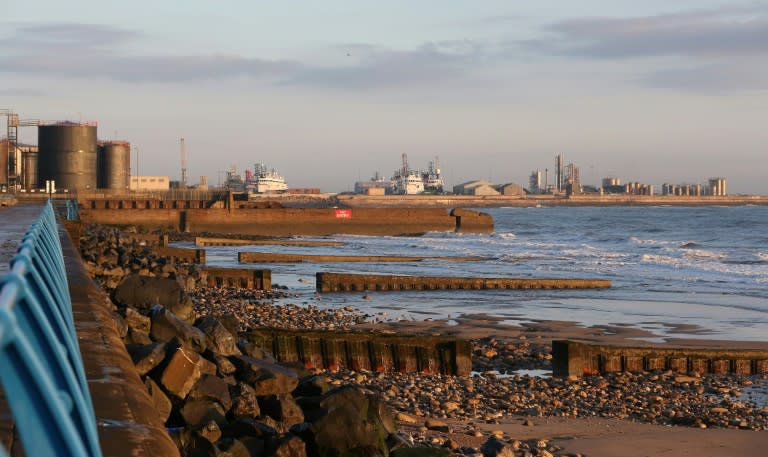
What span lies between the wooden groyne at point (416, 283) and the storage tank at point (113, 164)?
4603 cm

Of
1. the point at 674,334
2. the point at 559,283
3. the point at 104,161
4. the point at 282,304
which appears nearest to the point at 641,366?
the point at 674,334

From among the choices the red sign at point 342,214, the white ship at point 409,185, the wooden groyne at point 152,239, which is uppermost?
the white ship at point 409,185

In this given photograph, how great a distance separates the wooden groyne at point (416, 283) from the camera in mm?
20609

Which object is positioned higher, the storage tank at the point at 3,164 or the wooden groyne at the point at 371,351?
the storage tank at the point at 3,164

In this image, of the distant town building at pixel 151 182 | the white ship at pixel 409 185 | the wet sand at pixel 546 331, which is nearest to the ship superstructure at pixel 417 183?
the white ship at pixel 409 185

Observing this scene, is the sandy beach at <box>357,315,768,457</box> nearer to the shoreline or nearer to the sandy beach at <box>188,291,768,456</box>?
the sandy beach at <box>188,291,768,456</box>

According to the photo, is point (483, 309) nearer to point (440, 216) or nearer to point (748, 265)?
point (748, 265)

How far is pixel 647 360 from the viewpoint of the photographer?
1114 centimetres

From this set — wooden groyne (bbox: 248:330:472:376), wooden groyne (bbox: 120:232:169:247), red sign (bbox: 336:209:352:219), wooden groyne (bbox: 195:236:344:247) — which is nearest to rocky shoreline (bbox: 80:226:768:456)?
wooden groyne (bbox: 248:330:472:376)

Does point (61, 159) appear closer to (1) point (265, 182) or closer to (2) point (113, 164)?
→ (2) point (113, 164)

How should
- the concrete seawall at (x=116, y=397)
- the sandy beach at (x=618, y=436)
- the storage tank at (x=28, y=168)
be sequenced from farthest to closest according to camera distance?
the storage tank at (x=28, y=168), the sandy beach at (x=618, y=436), the concrete seawall at (x=116, y=397)

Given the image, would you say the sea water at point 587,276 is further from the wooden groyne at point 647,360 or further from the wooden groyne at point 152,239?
the wooden groyne at point 647,360

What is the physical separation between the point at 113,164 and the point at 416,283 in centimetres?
4741

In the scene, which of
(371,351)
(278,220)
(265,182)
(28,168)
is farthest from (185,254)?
(265,182)
